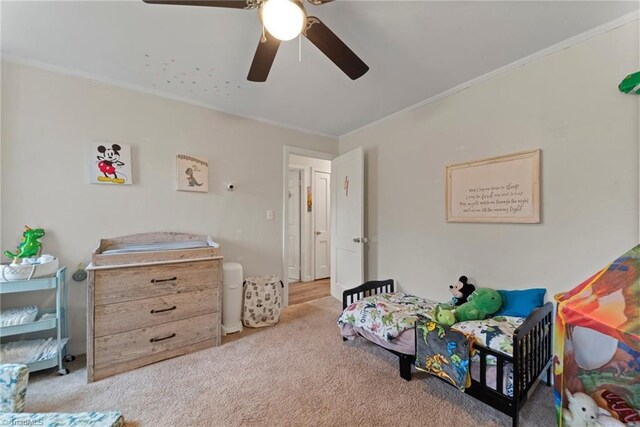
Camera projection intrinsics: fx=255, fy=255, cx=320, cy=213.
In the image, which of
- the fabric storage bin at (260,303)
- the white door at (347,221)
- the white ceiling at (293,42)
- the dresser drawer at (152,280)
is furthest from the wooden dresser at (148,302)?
the white door at (347,221)

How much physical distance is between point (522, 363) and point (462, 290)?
0.80m

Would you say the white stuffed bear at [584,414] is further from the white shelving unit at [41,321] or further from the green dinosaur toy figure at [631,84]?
the white shelving unit at [41,321]

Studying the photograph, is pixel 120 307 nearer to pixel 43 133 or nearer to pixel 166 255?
pixel 166 255

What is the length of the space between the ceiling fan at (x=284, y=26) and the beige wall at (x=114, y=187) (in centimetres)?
151

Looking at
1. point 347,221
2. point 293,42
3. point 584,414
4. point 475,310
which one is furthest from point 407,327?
point 293,42

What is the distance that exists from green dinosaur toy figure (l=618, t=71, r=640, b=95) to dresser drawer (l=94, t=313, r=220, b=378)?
329 cm

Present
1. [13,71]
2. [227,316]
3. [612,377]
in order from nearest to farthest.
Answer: [612,377] < [13,71] < [227,316]

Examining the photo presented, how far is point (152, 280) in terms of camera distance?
2014mm

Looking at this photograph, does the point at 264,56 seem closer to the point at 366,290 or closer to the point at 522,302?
the point at 366,290

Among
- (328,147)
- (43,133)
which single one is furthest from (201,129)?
(328,147)

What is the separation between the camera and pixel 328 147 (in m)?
3.77

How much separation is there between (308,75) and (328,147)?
1647mm

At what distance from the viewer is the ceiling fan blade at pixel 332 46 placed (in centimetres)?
125

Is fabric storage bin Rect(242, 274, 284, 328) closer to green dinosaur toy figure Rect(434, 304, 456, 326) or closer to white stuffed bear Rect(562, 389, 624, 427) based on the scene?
green dinosaur toy figure Rect(434, 304, 456, 326)
